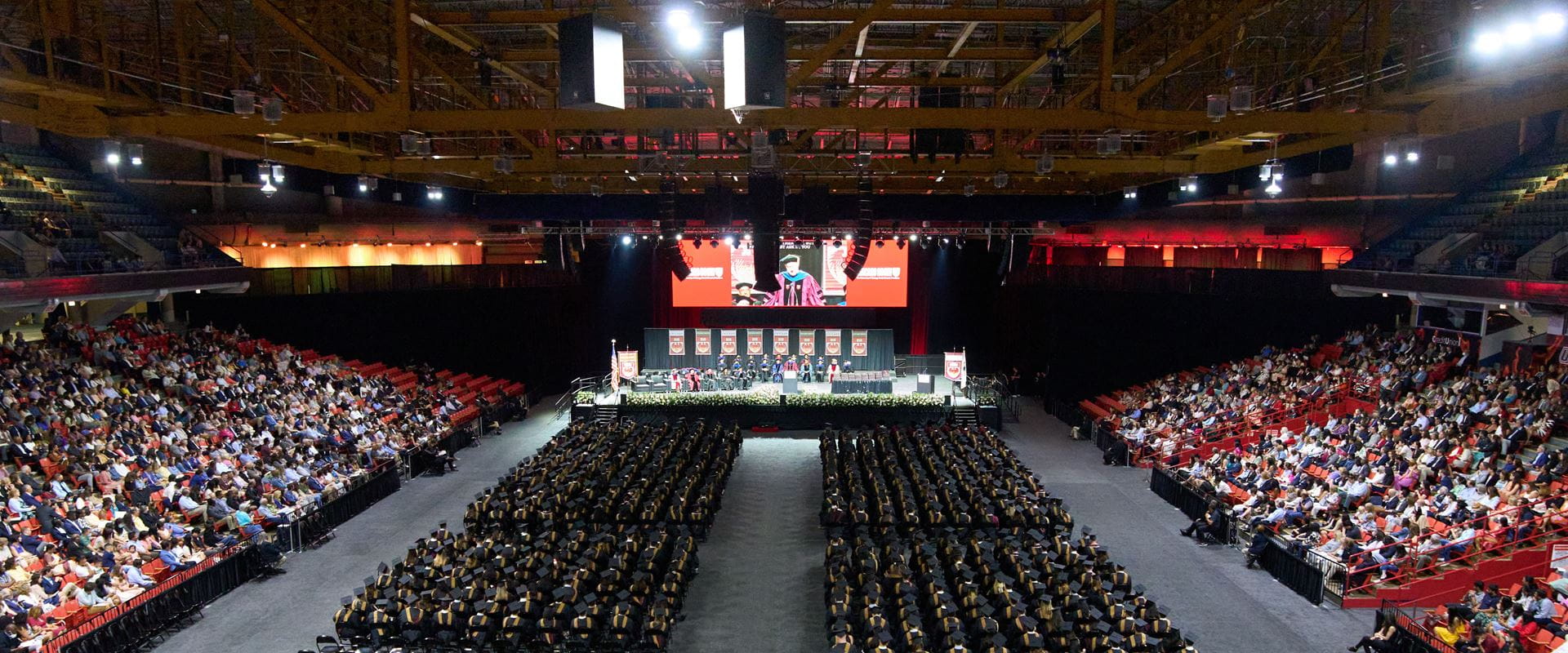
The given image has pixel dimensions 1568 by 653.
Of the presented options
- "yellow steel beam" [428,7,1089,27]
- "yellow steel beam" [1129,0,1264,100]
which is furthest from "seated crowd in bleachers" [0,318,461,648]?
"yellow steel beam" [1129,0,1264,100]

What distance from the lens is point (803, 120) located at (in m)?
12.8

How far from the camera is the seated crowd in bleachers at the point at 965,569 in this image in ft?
40.6

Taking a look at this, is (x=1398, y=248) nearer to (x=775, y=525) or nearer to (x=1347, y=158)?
(x=1347, y=158)

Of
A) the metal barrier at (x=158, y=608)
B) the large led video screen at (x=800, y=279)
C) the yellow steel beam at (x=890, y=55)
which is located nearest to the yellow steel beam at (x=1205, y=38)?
the yellow steel beam at (x=890, y=55)

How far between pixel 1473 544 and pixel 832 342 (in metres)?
22.5

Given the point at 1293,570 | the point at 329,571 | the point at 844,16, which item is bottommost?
the point at 329,571

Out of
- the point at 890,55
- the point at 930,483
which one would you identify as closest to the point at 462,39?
the point at 890,55

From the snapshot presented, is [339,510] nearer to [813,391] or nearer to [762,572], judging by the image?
[762,572]

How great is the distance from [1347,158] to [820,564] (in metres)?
13.2

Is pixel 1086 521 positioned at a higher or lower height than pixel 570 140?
lower

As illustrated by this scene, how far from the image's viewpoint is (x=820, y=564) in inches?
669

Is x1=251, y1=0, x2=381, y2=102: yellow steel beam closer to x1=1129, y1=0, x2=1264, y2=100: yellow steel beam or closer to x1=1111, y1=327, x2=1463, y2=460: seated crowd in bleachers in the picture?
x1=1129, y1=0, x2=1264, y2=100: yellow steel beam

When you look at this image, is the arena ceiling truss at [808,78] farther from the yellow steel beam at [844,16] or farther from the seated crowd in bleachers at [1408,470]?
the seated crowd in bleachers at [1408,470]

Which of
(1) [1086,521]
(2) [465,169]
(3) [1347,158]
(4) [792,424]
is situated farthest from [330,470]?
(3) [1347,158]
